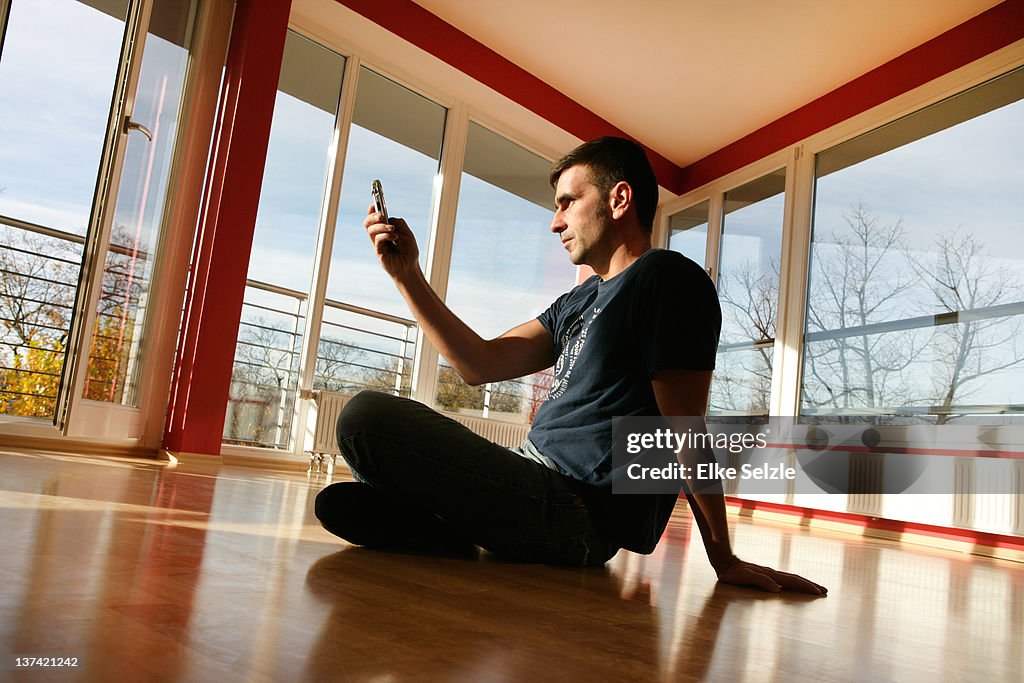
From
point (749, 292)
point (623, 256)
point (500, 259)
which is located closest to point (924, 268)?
point (749, 292)

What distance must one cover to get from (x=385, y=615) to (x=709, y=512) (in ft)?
2.30

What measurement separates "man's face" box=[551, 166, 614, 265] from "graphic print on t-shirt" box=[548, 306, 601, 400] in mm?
137

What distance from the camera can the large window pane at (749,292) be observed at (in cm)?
552

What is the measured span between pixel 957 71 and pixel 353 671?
4.97 metres

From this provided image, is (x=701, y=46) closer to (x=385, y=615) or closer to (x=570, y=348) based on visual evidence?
(x=570, y=348)

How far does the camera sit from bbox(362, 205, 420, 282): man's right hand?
4.39ft

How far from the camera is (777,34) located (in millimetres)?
4449

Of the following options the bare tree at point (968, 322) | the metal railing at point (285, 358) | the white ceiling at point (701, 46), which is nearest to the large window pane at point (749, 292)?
the white ceiling at point (701, 46)

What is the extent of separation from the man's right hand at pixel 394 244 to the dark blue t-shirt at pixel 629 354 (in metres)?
0.37

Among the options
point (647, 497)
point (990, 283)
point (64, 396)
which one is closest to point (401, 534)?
point (647, 497)

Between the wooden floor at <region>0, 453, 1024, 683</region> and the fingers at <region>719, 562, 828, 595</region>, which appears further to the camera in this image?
the fingers at <region>719, 562, 828, 595</region>

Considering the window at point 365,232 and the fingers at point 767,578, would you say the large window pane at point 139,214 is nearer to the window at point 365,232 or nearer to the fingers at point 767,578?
the window at point 365,232

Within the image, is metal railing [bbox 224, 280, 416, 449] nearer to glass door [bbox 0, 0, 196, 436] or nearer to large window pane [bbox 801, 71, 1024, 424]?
glass door [bbox 0, 0, 196, 436]

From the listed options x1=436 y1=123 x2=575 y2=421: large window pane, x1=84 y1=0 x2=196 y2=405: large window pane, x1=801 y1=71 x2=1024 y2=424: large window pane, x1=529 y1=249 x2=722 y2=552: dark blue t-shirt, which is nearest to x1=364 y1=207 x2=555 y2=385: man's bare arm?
x1=529 y1=249 x2=722 y2=552: dark blue t-shirt
